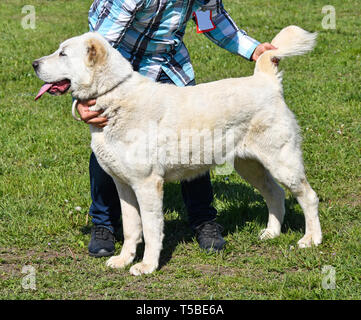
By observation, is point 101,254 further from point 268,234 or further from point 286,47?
point 286,47

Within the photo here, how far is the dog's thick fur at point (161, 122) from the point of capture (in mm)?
4027

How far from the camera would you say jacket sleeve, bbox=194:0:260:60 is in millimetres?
4820

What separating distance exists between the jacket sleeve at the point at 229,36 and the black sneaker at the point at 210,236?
140 centimetres

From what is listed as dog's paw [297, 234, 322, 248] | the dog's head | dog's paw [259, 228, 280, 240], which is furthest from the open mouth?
dog's paw [297, 234, 322, 248]

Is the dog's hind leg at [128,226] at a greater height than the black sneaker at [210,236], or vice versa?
Result: the dog's hind leg at [128,226]

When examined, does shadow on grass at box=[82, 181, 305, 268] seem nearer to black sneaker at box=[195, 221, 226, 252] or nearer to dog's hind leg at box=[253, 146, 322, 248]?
black sneaker at box=[195, 221, 226, 252]

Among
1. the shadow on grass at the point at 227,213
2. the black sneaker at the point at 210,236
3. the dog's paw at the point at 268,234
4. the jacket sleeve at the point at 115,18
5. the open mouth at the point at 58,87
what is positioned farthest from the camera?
the shadow on grass at the point at 227,213

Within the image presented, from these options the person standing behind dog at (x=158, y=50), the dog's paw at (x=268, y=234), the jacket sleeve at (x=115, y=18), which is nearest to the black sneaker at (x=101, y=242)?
the person standing behind dog at (x=158, y=50)

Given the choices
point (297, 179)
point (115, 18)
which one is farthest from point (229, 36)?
point (297, 179)

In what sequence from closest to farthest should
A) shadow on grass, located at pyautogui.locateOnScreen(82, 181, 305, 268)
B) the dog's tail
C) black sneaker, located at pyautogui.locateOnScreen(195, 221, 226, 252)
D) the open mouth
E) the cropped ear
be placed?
the cropped ear → the open mouth → the dog's tail → black sneaker, located at pyautogui.locateOnScreen(195, 221, 226, 252) → shadow on grass, located at pyautogui.locateOnScreen(82, 181, 305, 268)

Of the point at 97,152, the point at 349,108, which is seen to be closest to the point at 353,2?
the point at 349,108

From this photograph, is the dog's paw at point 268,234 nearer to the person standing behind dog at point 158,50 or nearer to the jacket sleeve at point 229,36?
the person standing behind dog at point 158,50

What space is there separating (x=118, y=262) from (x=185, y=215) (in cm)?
108

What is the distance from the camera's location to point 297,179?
4504 millimetres
